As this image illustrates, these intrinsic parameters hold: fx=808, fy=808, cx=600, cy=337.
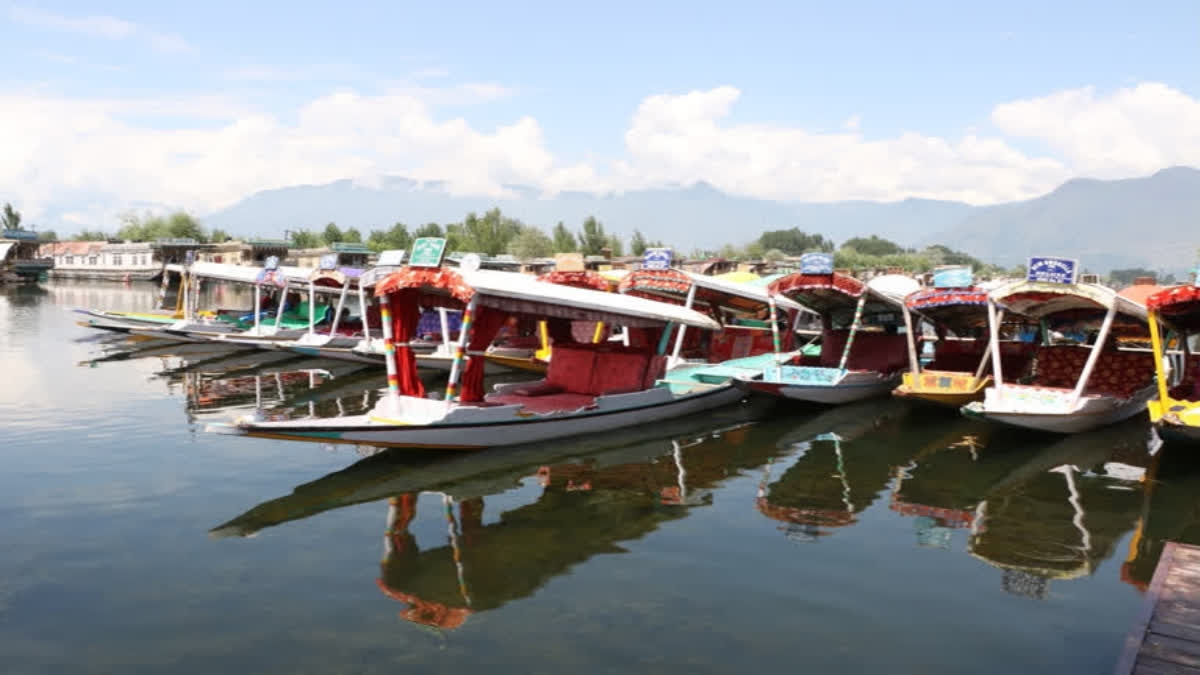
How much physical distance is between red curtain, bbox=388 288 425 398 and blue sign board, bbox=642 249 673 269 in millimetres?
9818

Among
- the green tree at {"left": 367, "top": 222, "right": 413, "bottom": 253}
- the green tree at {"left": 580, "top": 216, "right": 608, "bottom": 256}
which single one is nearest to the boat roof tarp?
the green tree at {"left": 580, "top": 216, "right": 608, "bottom": 256}

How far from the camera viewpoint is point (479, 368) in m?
14.3

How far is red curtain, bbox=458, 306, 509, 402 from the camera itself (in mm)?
13781

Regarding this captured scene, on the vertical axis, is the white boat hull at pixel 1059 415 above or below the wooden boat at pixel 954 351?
below

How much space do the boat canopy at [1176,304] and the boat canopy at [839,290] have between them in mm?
5167

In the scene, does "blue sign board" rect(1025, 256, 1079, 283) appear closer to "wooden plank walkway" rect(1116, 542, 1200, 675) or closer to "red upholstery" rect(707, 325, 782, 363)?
"wooden plank walkway" rect(1116, 542, 1200, 675)

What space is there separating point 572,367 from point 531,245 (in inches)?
3583

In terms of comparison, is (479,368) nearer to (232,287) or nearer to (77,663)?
(77,663)

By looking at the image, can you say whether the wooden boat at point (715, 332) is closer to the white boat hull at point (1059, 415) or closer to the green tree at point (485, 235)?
the white boat hull at point (1059, 415)

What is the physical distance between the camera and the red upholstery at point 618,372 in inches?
677

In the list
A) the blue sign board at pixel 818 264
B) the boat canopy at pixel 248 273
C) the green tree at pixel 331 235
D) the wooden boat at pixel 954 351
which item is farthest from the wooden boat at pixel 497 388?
the green tree at pixel 331 235

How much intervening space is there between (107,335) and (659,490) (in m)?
29.0

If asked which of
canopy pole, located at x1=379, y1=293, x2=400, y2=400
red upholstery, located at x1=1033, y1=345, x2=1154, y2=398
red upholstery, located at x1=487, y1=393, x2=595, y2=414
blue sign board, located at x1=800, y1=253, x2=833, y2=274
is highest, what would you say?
blue sign board, located at x1=800, y1=253, x2=833, y2=274

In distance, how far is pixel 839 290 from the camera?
18391 mm
